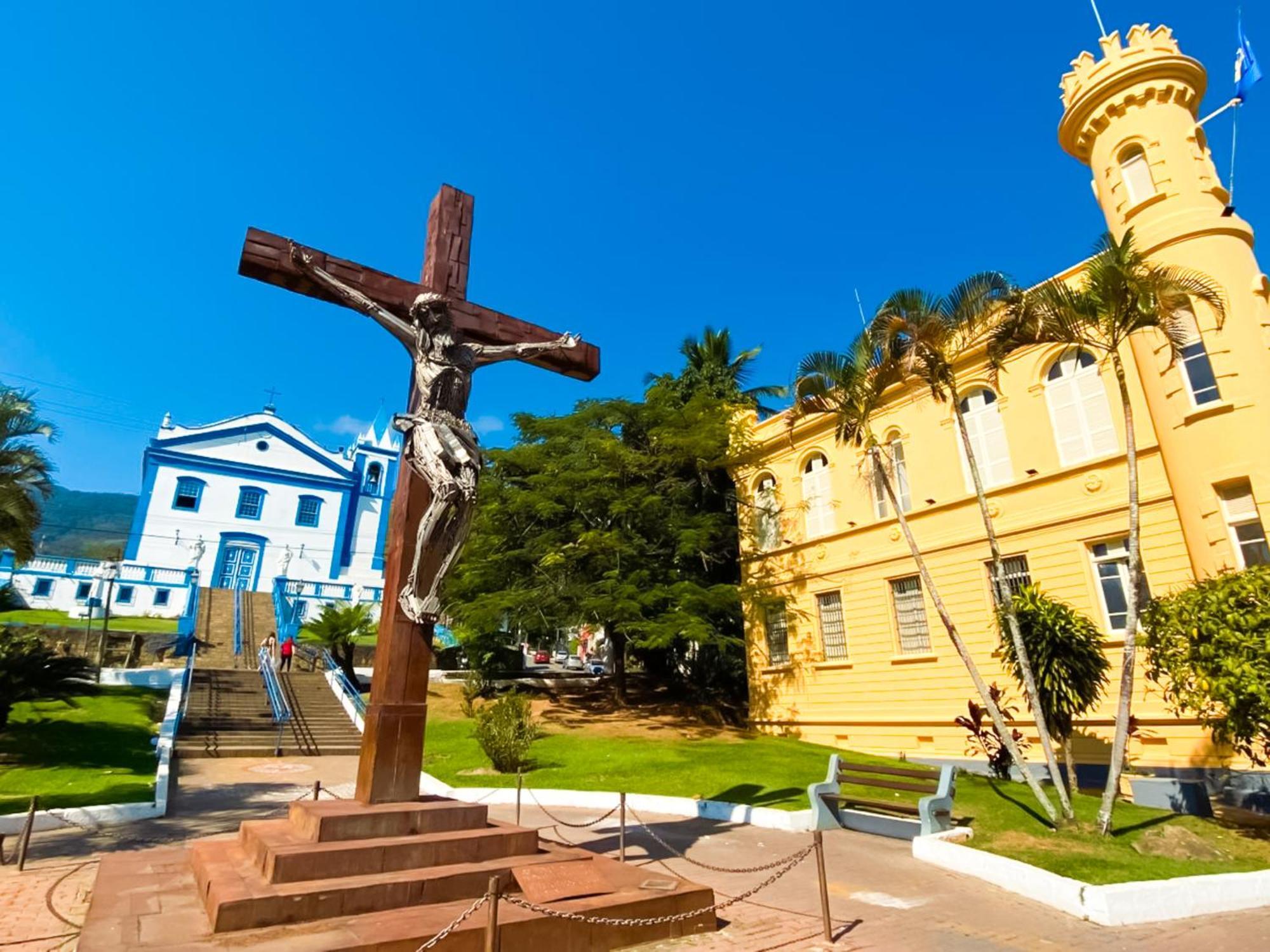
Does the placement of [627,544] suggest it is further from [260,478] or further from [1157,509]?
[260,478]

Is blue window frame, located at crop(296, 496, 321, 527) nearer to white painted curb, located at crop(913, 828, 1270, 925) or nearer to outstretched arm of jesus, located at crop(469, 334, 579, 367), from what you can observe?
outstretched arm of jesus, located at crop(469, 334, 579, 367)

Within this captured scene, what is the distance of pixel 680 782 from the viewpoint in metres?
12.7

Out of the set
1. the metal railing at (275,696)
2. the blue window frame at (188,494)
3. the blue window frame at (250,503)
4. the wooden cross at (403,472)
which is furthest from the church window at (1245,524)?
the blue window frame at (188,494)

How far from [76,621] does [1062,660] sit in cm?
3584

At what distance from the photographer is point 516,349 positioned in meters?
7.25

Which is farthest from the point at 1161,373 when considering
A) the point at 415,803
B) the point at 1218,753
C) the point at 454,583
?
the point at 454,583

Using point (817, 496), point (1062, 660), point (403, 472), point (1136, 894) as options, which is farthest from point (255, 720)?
point (1136, 894)

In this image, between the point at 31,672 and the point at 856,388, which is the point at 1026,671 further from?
the point at 31,672

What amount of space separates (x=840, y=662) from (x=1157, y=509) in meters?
8.30

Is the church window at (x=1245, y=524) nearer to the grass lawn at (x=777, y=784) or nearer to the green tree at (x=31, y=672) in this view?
the grass lawn at (x=777, y=784)

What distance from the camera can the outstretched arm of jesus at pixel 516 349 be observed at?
7.11 meters

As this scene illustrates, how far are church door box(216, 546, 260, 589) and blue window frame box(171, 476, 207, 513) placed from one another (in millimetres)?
2870

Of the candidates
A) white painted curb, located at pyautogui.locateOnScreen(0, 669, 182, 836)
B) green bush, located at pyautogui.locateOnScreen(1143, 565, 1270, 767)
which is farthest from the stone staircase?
green bush, located at pyautogui.locateOnScreen(1143, 565, 1270, 767)

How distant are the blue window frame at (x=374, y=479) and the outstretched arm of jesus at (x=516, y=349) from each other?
1567 inches
